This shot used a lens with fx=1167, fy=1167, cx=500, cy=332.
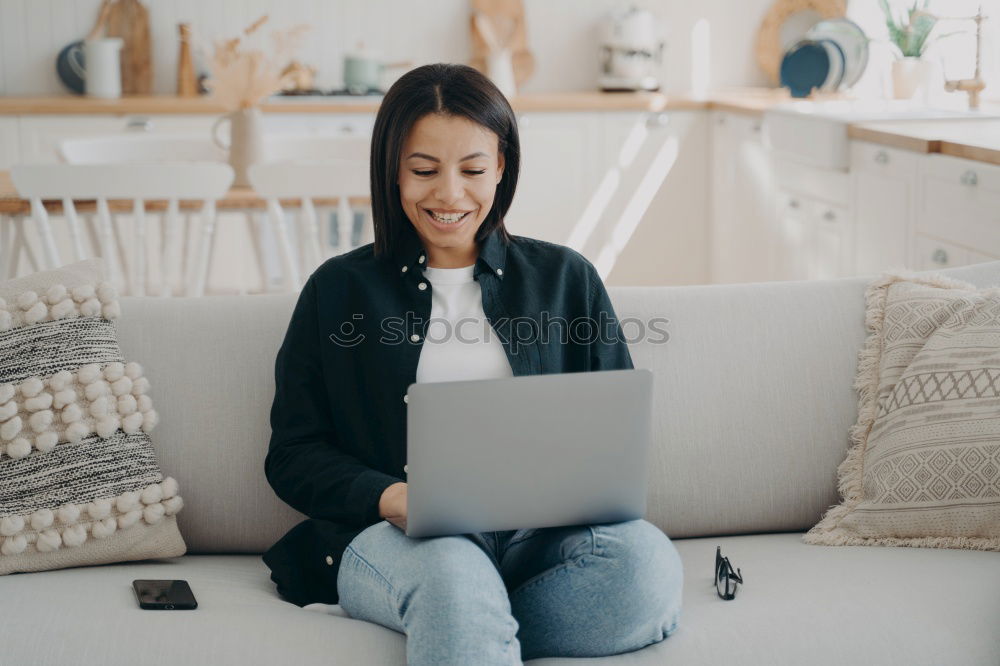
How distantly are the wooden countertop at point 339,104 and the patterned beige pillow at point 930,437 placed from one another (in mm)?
2550

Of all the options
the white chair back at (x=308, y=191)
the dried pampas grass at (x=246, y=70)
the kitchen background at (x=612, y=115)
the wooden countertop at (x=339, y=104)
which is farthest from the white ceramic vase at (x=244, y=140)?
the wooden countertop at (x=339, y=104)

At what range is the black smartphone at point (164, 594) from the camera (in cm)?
149

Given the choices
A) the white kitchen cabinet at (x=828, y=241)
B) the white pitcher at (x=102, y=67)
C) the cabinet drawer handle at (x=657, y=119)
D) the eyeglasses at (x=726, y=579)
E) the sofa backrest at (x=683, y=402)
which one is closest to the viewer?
the eyeglasses at (x=726, y=579)

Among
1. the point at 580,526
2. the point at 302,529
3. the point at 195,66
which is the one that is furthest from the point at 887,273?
the point at 195,66

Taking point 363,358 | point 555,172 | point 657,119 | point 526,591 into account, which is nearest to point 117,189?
point 363,358

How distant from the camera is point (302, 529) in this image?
1634 millimetres

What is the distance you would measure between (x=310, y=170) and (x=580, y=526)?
1.51 m

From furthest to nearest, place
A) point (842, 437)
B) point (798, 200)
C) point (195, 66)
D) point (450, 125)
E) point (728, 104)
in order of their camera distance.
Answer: point (195, 66) < point (728, 104) < point (798, 200) < point (842, 437) < point (450, 125)

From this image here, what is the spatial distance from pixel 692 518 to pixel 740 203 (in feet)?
9.72

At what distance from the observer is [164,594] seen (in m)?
1.52

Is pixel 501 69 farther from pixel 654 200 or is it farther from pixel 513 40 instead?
pixel 654 200

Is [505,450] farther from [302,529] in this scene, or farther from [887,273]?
[887,273]

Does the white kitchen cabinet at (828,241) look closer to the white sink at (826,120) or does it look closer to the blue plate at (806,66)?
the white sink at (826,120)

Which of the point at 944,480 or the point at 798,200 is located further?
the point at 798,200
